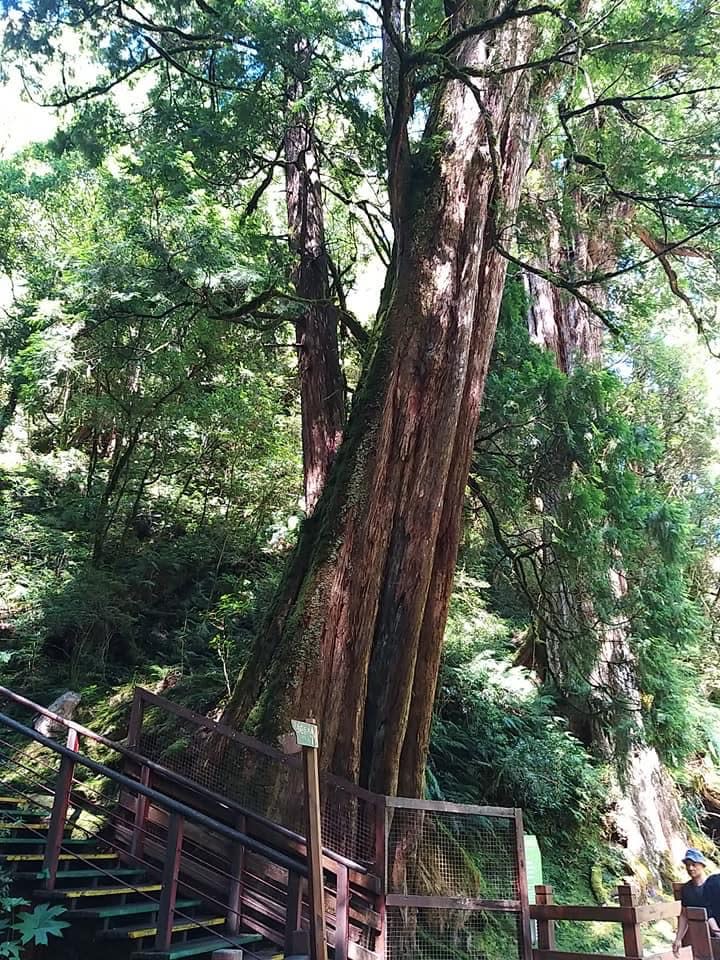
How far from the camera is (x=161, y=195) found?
7102 millimetres

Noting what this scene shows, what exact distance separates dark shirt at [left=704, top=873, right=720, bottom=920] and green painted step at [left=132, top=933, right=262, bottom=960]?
136 inches

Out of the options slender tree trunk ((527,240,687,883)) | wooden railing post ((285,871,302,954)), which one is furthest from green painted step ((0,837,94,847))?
slender tree trunk ((527,240,687,883))

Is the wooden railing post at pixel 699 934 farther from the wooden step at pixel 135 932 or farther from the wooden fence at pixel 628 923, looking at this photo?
the wooden step at pixel 135 932

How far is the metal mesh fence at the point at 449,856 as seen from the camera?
4934mm

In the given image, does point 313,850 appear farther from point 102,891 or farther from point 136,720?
point 136,720

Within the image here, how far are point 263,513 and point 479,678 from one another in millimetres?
3948

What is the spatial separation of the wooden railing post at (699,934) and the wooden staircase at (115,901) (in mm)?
2810

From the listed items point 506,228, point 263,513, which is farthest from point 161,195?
point 263,513

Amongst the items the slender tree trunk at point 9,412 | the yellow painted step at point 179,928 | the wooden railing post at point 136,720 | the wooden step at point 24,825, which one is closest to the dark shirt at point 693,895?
the yellow painted step at point 179,928

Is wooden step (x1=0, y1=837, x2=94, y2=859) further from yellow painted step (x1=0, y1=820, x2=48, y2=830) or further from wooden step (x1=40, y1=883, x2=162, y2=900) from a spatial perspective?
wooden step (x1=40, y1=883, x2=162, y2=900)

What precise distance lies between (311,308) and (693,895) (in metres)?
6.60

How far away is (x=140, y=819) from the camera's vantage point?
484 cm

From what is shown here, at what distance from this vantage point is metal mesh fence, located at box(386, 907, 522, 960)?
4.49 meters

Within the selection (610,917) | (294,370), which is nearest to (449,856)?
(610,917)
